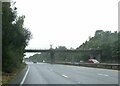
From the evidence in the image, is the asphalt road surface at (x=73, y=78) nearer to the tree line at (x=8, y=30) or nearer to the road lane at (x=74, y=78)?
the road lane at (x=74, y=78)

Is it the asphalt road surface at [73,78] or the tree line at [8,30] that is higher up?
the tree line at [8,30]

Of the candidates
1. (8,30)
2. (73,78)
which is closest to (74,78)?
(73,78)

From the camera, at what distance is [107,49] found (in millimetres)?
Result: 129250

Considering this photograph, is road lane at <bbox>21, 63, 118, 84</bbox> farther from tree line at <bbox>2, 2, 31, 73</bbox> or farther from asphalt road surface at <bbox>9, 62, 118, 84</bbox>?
tree line at <bbox>2, 2, 31, 73</bbox>

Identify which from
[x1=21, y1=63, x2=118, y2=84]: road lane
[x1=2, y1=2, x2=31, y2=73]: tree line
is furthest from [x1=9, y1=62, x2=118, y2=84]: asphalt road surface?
[x1=2, y1=2, x2=31, y2=73]: tree line

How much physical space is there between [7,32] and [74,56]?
143864 millimetres

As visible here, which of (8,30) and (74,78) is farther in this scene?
(8,30)

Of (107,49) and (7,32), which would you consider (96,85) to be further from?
(107,49)

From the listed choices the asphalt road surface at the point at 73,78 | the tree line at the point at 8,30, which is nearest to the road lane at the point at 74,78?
the asphalt road surface at the point at 73,78

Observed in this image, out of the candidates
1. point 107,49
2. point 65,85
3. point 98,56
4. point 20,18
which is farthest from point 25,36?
point 98,56

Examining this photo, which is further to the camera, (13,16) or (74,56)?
(74,56)

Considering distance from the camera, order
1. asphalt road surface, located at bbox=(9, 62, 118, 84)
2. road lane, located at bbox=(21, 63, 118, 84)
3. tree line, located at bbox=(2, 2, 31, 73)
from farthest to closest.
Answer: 1. tree line, located at bbox=(2, 2, 31, 73)
2. asphalt road surface, located at bbox=(9, 62, 118, 84)
3. road lane, located at bbox=(21, 63, 118, 84)

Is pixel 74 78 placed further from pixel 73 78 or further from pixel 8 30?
pixel 8 30

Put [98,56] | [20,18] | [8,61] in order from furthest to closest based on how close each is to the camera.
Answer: [98,56] < [20,18] < [8,61]
